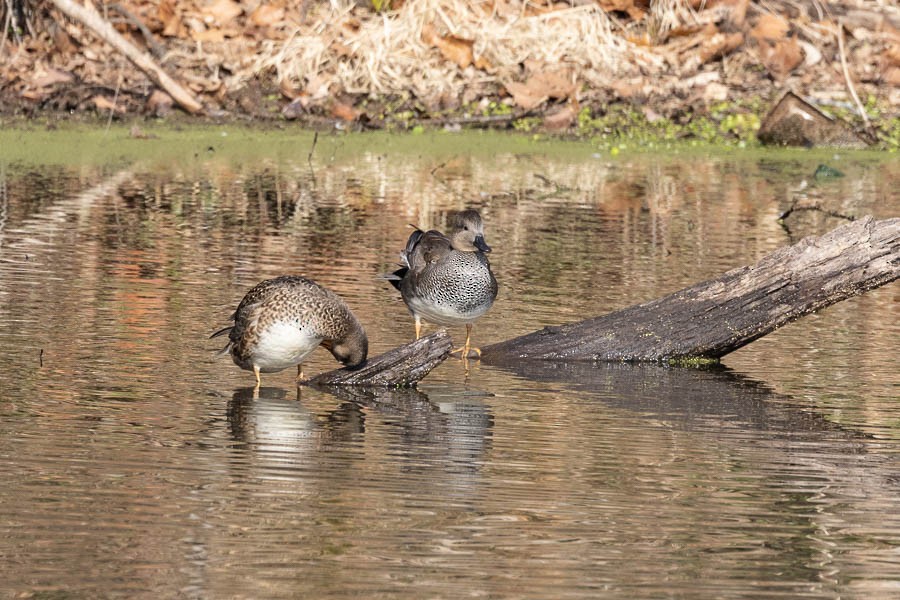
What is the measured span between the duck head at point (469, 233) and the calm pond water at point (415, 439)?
79 centimetres

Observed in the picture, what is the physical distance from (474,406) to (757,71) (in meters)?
20.8

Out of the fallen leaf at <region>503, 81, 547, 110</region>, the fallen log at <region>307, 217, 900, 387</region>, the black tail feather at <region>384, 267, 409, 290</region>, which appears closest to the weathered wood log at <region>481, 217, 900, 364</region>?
the fallen log at <region>307, 217, 900, 387</region>

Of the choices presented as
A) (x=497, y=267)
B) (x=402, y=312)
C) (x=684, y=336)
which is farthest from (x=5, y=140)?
Answer: (x=684, y=336)

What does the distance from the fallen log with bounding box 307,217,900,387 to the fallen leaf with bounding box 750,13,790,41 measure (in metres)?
19.3

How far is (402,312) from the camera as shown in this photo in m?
12.3

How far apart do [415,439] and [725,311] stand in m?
3.09

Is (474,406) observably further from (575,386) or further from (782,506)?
(782,506)

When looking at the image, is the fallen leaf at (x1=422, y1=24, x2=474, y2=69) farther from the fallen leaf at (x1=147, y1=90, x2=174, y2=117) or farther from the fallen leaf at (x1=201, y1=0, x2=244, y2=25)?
the fallen leaf at (x1=147, y1=90, x2=174, y2=117)

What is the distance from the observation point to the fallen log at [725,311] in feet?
33.8

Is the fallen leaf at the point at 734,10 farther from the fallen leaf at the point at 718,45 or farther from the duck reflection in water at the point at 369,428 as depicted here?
the duck reflection in water at the point at 369,428

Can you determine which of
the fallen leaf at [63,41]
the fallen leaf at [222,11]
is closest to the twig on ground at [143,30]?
the fallen leaf at [63,41]

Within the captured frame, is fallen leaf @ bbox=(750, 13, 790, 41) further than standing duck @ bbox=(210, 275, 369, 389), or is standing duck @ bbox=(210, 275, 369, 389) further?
fallen leaf @ bbox=(750, 13, 790, 41)

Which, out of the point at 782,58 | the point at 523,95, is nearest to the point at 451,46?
the point at 523,95

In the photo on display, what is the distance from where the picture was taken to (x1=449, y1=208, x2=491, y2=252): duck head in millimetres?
10531
